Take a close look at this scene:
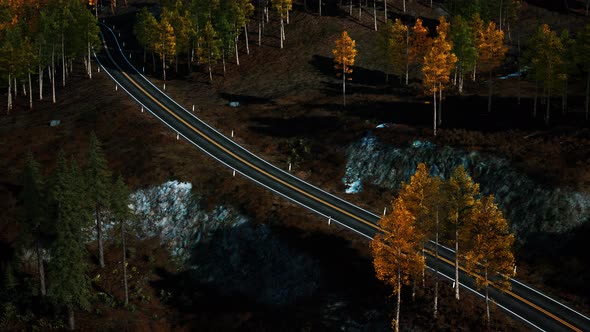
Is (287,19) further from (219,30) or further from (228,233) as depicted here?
(228,233)

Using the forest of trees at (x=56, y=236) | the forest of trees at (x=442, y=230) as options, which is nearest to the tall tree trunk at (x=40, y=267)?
the forest of trees at (x=56, y=236)

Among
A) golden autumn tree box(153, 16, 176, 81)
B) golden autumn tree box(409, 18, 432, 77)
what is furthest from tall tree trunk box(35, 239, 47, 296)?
golden autumn tree box(409, 18, 432, 77)

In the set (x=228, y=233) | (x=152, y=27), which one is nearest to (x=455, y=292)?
(x=228, y=233)

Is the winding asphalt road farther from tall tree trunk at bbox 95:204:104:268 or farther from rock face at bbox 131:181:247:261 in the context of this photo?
tall tree trunk at bbox 95:204:104:268

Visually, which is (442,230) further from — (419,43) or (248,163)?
(419,43)

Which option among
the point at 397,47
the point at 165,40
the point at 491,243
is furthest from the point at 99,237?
the point at 397,47
